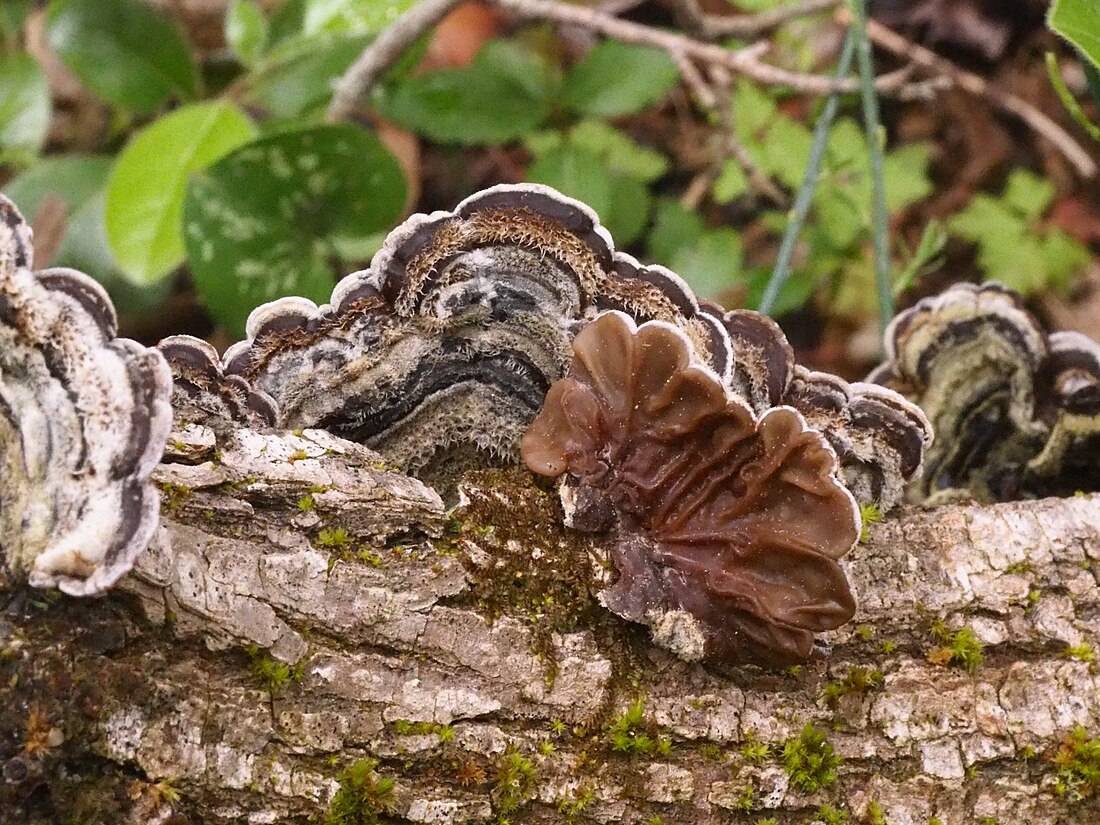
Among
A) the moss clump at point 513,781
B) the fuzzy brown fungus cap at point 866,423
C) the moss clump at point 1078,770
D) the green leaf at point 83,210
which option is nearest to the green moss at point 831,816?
the moss clump at point 1078,770

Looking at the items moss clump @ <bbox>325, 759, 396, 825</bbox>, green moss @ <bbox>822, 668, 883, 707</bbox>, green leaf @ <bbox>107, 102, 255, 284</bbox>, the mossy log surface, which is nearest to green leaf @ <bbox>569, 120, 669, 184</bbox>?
green leaf @ <bbox>107, 102, 255, 284</bbox>

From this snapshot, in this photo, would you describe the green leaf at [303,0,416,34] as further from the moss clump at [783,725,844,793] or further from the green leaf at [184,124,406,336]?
the moss clump at [783,725,844,793]

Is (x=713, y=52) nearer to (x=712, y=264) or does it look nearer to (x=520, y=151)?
(x=712, y=264)

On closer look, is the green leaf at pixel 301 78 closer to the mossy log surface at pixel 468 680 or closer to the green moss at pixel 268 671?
the mossy log surface at pixel 468 680

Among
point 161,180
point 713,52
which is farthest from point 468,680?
point 713,52

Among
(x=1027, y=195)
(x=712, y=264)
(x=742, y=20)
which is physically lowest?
(x=712, y=264)

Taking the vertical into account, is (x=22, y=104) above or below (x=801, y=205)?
below
